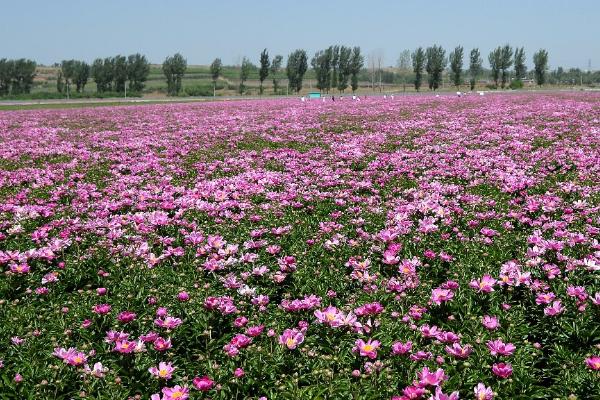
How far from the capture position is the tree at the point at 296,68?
11006 cm

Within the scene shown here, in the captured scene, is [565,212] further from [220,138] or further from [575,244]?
[220,138]

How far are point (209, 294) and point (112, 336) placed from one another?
49.9 inches

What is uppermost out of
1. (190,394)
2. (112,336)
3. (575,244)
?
(575,244)

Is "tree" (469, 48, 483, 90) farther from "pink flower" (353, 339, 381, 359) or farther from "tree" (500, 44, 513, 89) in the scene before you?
"pink flower" (353, 339, 381, 359)

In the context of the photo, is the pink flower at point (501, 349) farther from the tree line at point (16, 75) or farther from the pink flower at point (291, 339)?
the tree line at point (16, 75)

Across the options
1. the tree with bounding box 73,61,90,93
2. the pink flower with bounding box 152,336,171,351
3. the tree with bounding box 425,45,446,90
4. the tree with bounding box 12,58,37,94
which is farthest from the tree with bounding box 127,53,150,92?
the pink flower with bounding box 152,336,171,351

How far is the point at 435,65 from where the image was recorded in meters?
112

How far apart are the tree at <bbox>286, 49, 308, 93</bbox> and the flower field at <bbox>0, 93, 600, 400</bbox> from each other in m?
104

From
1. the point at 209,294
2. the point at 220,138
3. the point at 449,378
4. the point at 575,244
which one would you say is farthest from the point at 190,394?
the point at 220,138

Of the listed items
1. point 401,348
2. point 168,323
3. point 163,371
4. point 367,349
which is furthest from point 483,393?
point 168,323

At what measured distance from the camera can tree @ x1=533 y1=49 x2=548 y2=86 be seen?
114 metres

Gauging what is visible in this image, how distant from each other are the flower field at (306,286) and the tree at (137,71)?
4185 inches

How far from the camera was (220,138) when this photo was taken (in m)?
17.1

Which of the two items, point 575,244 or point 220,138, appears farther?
point 220,138
